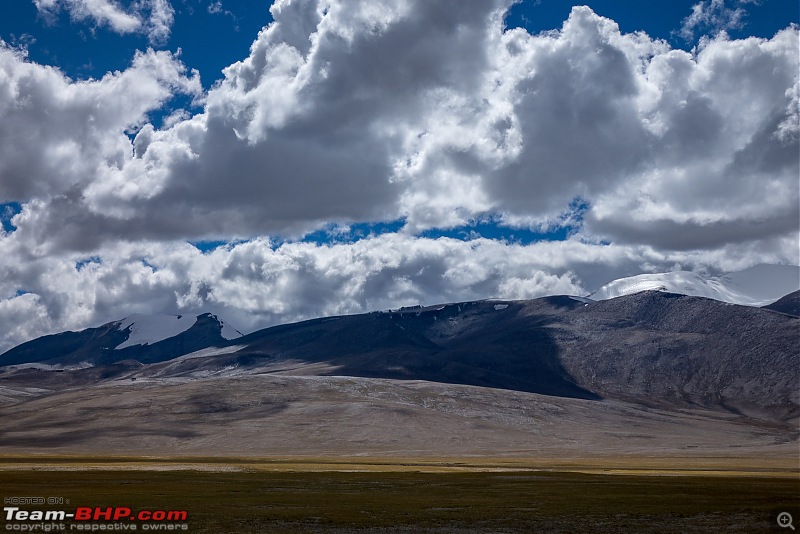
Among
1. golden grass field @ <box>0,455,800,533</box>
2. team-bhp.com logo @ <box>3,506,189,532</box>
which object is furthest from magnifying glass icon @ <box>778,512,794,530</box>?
team-bhp.com logo @ <box>3,506,189,532</box>

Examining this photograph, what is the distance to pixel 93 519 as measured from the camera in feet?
164

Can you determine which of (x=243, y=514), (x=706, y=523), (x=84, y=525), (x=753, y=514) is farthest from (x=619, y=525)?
(x=84, y=525)

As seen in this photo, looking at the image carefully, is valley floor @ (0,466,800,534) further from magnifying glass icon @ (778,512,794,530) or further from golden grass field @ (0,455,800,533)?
magnifying glass icon @ (778,512,794,530)

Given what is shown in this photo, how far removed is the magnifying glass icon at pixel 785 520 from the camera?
5250 cm

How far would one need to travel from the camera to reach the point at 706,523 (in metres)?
54.2

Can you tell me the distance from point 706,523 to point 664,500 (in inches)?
524

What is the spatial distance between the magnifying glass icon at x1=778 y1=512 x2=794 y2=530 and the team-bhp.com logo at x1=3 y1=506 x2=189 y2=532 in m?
38.9

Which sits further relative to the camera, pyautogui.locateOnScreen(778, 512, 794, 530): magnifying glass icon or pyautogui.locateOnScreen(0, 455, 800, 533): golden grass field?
pyautogui.locateOnScreen(778, 512, 794, 530): magnifying glass icon

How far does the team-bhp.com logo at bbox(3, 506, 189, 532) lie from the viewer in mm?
46403

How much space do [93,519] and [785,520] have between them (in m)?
46.4

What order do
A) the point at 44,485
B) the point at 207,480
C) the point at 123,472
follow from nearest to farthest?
the point at 44,485
the point at 207,480
the point at 123,472

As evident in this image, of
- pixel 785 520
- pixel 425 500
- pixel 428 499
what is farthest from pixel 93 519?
pixel 785 520

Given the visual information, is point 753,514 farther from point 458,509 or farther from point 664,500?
point 458,509

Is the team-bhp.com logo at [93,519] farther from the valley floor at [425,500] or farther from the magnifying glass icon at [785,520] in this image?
the magnifying glass icon at [785,520]
